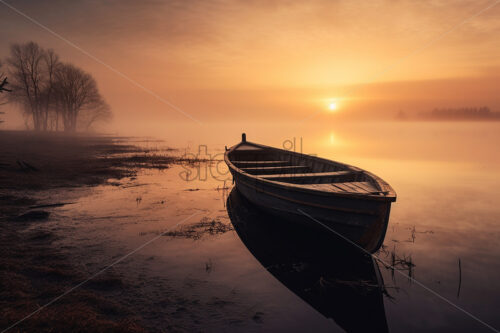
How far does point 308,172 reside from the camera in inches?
474

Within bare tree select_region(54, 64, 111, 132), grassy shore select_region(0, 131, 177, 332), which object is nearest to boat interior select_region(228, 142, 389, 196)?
grassy shore select_region(0, 131, 177, 332)

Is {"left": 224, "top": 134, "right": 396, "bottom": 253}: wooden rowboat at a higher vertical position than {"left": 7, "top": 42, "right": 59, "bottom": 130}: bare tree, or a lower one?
lower

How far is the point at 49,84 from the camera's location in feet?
155

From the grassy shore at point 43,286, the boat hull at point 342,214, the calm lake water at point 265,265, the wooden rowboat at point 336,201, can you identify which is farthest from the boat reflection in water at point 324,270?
the grassy shore at point 43,286

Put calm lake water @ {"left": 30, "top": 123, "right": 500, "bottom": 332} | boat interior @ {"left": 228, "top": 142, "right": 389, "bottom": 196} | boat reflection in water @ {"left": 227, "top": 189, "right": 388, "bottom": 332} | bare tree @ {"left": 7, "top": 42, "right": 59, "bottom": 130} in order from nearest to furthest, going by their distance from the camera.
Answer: calm lake water @ {"left": 30, "top": 123, "right": 500, "bottom": 332} < boat reflection in water @ {"left": 227, "top": 189, "right": 388, "bottom": 332} < boat interior @ {"left": 228, "top": 142, "right": 389, "bottom": 196} < bare tree @ {"left": 7, "top": 42, "right": 59, "bottom": 130}

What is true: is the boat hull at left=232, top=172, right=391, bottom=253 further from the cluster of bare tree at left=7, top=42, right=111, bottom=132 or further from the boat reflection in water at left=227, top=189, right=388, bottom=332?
the cluster of bare tree at left=7, top=42, right=111, bottom=132

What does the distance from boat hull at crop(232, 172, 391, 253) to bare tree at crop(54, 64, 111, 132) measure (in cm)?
5437

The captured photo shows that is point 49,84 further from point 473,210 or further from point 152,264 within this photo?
point 473,210

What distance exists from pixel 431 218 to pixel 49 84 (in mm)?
58868

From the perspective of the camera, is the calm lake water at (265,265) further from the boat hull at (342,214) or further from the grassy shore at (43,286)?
the boat hull at (342,214)

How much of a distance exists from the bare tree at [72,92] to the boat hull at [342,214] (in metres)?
54.4

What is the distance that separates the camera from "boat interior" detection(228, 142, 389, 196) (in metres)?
7.13

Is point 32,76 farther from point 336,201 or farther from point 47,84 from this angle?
point 336,201

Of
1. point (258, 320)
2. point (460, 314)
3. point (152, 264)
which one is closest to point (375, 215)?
point (460, 314)
